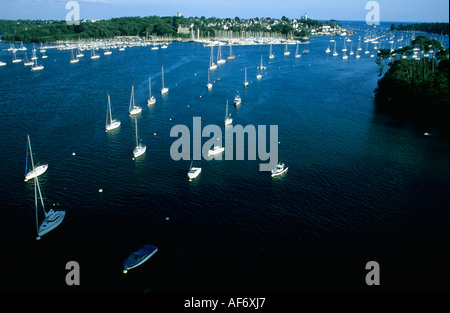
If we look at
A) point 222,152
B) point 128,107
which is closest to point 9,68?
point 128,107

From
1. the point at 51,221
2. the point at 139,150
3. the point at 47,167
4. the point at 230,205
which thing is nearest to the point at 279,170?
the point at 230,205

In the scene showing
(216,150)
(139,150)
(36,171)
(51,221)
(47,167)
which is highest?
(139,150)

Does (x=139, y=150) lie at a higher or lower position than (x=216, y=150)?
higher

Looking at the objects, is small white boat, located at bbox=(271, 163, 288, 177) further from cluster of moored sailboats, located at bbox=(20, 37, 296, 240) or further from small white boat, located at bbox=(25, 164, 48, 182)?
small white boat, located at bbox=(25, 164, 48, 182)

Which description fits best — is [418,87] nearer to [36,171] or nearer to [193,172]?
[193,172]

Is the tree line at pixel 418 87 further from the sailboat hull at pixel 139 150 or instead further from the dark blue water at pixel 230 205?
the sailboat hull at pixel 139 150

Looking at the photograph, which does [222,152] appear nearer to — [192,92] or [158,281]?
[158,281]
